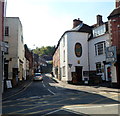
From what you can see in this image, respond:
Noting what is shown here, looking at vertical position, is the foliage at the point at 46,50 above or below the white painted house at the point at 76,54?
above

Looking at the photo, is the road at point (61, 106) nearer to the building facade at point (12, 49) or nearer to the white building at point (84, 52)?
the building facade at point (12, 49)

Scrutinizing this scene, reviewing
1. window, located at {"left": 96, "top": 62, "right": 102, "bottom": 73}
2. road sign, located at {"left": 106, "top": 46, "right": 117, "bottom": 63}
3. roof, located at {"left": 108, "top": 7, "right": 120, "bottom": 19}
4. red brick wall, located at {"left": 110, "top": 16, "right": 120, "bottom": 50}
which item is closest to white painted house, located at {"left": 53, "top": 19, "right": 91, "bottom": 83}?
window, located at {"left": 96, "top": 62, "right": 102, "bottom": 73}

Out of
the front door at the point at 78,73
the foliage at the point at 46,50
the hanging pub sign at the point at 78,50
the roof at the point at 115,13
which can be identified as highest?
the foliage at the point at 46,50

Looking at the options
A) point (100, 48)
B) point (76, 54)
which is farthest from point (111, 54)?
point (76, 54)

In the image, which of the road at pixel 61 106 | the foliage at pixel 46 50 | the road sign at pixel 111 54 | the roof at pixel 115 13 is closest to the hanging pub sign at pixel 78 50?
the road sign at pixel 111 54

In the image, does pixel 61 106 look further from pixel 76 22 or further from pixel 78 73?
pixel 76 22

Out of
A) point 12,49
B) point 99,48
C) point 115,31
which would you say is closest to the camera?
point 115,31

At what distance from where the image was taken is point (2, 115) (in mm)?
7742

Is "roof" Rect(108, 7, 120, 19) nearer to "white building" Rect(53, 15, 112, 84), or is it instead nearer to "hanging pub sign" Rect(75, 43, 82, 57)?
"white building" Rect(53, 15, 112, 84)

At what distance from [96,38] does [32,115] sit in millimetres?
21041

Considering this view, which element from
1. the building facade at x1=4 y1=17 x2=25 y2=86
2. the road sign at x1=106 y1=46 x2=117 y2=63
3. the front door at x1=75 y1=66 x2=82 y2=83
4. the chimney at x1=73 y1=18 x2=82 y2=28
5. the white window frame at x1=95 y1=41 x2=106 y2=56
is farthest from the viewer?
the chimney at x1=73 y1=18 x2=82 y2=28

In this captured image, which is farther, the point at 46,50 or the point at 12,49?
the point at 46,50

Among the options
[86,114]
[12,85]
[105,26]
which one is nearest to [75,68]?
[105,26]

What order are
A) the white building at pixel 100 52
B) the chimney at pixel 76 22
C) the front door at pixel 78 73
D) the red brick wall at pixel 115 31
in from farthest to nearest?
1. the chimney at pixel 76 22
2. the front door at pixel 78 73
3. the white building at pixel 100 52
4. the red brick wall at pixel 115 31
